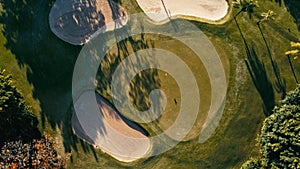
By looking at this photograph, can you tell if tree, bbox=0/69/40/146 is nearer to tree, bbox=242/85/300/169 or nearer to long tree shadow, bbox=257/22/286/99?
tree, bbox=242/85/300/169

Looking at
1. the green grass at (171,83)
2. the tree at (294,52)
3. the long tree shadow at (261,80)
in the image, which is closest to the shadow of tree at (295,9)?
the green grass at (171,83)

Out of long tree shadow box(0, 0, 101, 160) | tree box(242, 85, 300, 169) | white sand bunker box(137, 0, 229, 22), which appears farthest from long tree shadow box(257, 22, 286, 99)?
long tree shadow box(0, 0, 101, 160)

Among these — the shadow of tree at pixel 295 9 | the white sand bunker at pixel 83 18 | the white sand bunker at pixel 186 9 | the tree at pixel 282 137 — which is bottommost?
the tree at pixel 282 137

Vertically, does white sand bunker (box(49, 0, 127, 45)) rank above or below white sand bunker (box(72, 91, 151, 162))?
above

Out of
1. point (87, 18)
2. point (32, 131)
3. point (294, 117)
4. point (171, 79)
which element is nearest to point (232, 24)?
point (171, 79)

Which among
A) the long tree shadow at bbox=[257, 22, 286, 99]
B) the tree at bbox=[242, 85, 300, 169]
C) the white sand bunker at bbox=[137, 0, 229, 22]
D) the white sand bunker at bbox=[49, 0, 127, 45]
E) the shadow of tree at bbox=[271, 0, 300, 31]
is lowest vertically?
the tree at bbox=[242, 85, 300, 169]

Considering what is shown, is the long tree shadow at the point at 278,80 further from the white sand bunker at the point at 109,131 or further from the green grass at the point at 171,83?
the white sand bunker at the point at 109,131

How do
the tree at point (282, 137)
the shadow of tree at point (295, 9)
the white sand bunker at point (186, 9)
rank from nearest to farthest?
the tree at point (282, 137)
the shadow of tree at point (295, 9)
the white sand bunker at point (186, 9)
